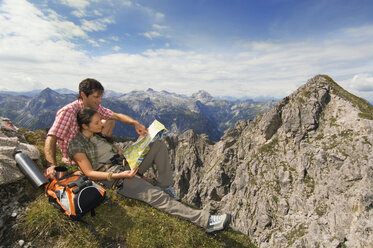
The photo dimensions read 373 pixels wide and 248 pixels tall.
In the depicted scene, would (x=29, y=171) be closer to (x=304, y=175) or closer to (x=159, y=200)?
(x=159, y=200)

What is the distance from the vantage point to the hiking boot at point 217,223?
887 cm

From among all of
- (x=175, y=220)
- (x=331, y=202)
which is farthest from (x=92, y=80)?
(x=331, y=202)

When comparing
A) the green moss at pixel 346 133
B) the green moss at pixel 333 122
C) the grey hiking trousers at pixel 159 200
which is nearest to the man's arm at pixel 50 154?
the grey hiking trousers at pixel 159 200

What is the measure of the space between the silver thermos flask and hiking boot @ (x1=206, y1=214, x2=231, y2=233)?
797cm

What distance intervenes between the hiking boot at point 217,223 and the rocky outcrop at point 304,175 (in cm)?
8016

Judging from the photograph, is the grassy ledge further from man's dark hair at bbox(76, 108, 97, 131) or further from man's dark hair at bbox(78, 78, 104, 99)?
man's dark hair at bbox(78, 78, 104, 99)

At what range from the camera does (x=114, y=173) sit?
8.92 m

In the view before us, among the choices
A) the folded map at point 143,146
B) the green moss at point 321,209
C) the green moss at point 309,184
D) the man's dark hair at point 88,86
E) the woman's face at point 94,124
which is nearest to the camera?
the woman's face at point 94,124

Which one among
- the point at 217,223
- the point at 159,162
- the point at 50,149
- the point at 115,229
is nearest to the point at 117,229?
the point at 115,229

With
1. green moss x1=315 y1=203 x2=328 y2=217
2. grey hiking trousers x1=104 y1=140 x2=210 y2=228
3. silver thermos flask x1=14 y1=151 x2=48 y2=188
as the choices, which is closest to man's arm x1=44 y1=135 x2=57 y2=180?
silver thermos flask x1=14 y1=151 x2=48 y2=188

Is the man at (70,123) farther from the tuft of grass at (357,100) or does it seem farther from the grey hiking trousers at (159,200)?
the tuft of grass at (357,100)

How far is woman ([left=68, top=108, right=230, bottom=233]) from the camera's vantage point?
28.9 ft

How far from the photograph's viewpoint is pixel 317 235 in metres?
75.8

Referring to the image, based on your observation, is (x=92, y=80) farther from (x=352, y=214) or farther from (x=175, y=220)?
(x=352, y=214)
